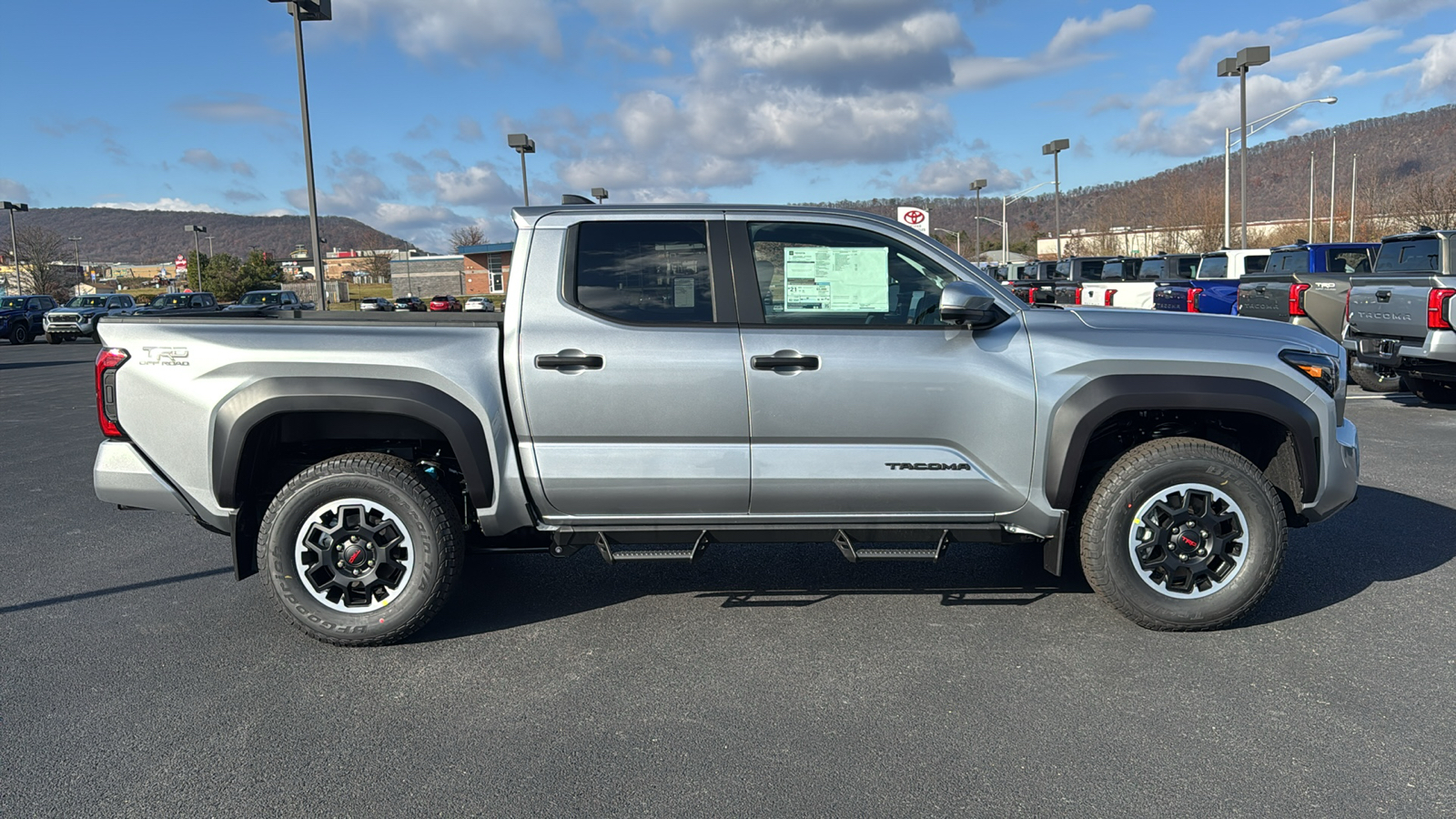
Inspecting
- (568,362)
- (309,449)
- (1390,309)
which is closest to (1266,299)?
(1390,309)

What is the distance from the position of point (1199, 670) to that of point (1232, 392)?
3.95 ft

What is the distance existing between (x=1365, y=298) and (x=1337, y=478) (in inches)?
298

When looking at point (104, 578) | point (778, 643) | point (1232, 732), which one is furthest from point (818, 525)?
point (104, 578)

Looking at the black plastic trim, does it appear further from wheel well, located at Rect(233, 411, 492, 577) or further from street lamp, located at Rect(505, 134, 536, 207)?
street lamp, located at Rect(505, 134, 536, 207)

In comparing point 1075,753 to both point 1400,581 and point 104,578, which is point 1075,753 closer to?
point 1400,581

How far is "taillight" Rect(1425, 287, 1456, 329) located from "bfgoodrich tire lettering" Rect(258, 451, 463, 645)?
963cm

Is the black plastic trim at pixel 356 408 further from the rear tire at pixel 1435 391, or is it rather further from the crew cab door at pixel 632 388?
the rear tire at pixel 1435 391

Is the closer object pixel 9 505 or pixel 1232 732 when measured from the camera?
pixel 1232 732

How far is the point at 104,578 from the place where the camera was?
213 inches

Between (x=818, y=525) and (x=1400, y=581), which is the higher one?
(x=818, y=525)

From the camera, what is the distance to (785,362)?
4.18m

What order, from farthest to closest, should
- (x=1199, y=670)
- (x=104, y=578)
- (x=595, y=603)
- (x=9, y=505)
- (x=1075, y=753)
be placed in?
(x=9, y=505) → (x=104, y=578) → (x=595, y=603) → (x=1199, y=670) → (x=1075, y=753)

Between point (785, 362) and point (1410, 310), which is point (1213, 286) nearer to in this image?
point (1410, 310)

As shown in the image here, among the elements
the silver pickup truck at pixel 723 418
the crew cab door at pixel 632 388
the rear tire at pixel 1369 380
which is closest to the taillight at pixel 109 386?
the silver pickup truck at pixel 723 418
